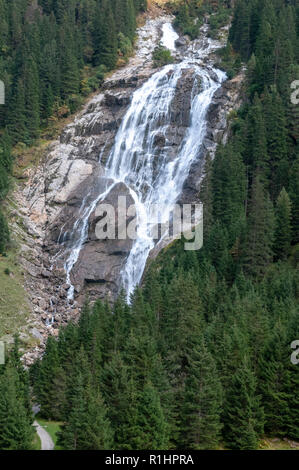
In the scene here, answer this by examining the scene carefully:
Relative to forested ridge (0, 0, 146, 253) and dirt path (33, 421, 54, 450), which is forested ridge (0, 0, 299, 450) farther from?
forested ridge (0, 0, 146, 253)

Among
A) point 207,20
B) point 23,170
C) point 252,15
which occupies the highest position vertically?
point 207,20

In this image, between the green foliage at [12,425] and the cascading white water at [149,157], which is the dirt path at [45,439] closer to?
the green foliage at [12,425]

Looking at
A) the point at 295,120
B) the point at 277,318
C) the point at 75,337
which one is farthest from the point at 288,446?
the point at 295,120

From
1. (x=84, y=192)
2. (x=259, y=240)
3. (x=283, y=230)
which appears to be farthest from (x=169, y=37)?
(x=259, y=240)

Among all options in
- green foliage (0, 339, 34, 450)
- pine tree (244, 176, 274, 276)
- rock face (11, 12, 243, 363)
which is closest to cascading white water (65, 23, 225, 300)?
rock face (11, 12, 243, 363)

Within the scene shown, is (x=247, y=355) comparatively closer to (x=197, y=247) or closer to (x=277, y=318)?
(x=277, y=318)

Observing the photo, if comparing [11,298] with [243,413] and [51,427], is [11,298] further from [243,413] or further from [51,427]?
[243,413]
